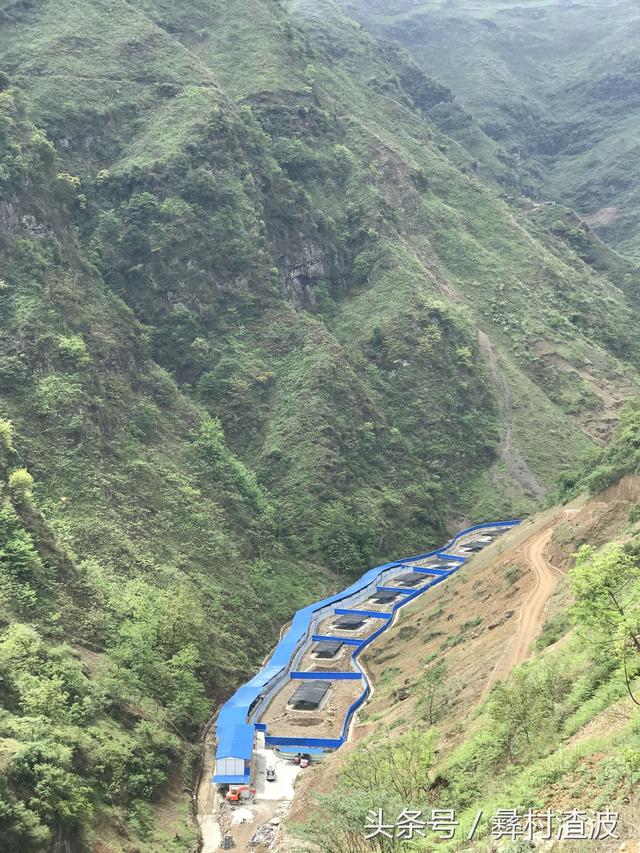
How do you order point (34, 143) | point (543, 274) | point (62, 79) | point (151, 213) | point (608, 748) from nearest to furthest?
1. point (608, 748)
2. point (34, 143)
3. point (151, 213)
4. point (62, 79)
5. point (543, 274)

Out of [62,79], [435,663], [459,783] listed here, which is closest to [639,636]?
[459,783]

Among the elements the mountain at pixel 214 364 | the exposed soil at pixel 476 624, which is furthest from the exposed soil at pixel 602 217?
the exposed soil at pixel 476 624

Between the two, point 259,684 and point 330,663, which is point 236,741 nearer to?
point 259,684

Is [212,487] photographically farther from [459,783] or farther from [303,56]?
[303,56]

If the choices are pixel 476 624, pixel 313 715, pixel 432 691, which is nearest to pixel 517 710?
pixel 432 691

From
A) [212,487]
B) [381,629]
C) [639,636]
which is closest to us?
[639,636]

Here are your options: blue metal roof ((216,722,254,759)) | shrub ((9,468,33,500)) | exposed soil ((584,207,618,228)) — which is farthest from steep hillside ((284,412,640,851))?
exposed soil ((584,207,618,228))
